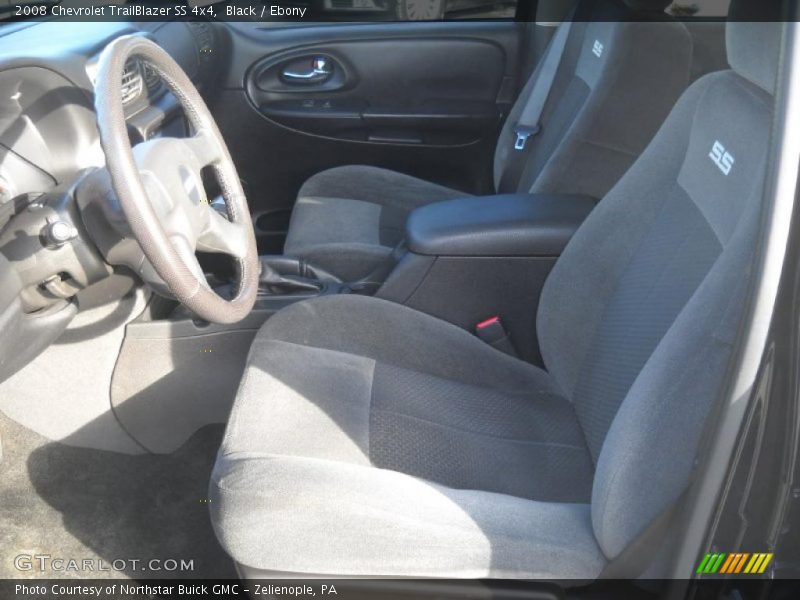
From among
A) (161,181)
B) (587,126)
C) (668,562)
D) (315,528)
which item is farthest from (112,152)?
(587,126)

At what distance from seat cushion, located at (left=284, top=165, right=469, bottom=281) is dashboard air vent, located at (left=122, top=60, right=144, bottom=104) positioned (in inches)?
18.9

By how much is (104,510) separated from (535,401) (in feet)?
3.02

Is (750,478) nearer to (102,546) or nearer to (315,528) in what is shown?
(315,528)

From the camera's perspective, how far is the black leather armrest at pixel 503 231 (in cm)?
155

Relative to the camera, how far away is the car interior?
99cm

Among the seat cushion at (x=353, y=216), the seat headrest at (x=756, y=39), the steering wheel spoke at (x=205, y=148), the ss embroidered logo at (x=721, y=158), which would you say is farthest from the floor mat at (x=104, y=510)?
the seat headrest at (x=756, y=39)

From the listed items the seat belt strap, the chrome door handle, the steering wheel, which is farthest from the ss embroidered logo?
the chrome door handle

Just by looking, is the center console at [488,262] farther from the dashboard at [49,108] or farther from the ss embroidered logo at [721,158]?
the dashboard at [49,108]

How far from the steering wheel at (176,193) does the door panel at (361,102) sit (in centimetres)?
119

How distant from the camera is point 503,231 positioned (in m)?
1.55

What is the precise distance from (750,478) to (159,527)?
1.16 metres

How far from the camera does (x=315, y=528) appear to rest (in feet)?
3.22

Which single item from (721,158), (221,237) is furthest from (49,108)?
(721,158)

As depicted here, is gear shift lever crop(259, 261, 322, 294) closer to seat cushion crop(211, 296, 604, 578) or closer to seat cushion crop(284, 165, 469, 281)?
seat cushion crop(284, 165, 469, 281)
